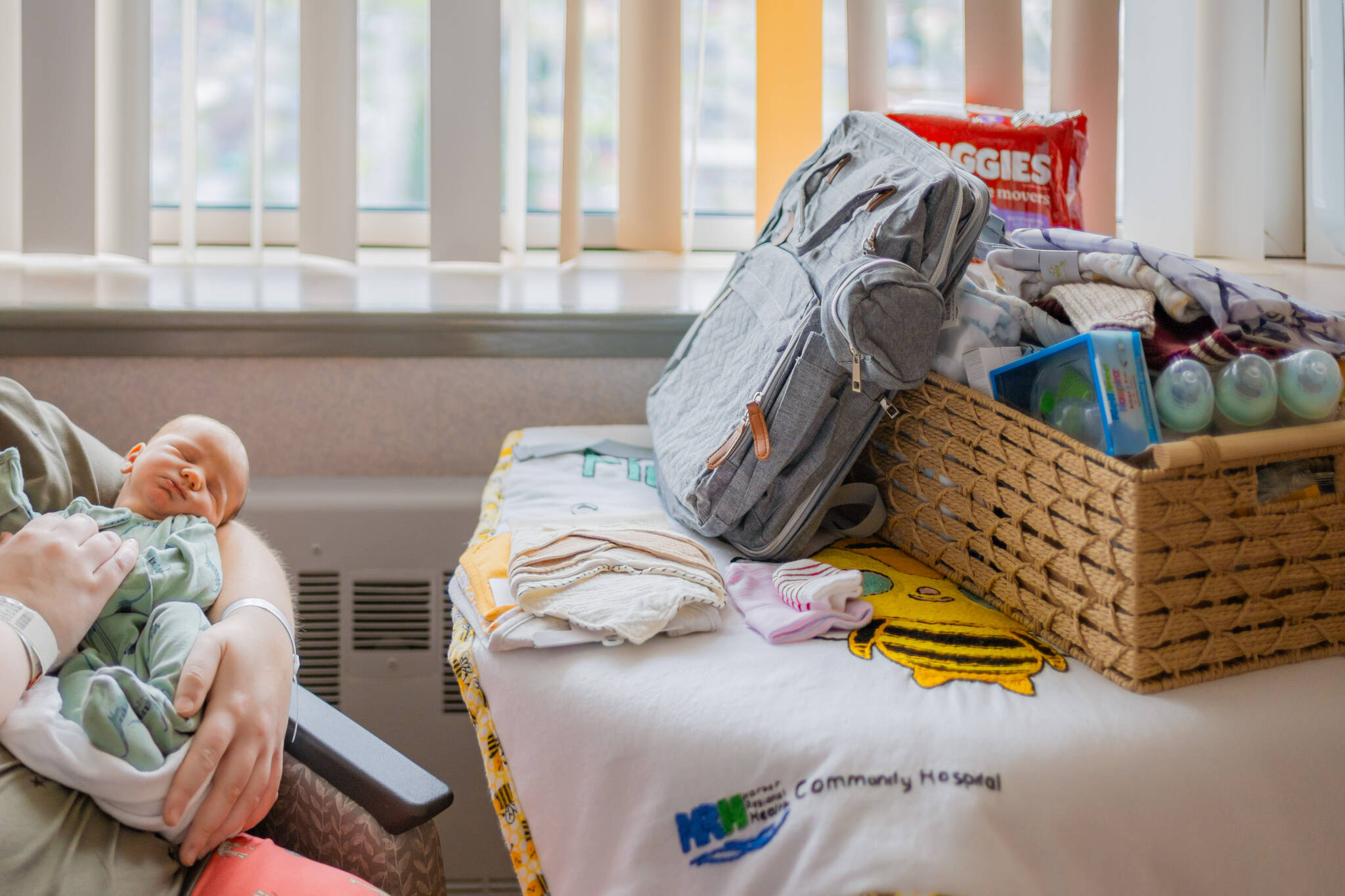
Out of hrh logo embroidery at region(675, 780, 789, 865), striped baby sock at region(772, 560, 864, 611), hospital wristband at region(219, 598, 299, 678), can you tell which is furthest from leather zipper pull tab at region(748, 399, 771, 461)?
hospital wristband at region(219, 598, 299, 678)

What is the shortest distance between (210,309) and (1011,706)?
1.08 m

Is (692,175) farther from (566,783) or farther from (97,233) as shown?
(566,783)

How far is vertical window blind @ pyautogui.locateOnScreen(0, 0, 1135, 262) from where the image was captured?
140 cm

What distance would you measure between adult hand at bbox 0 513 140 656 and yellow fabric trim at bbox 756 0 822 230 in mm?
1029

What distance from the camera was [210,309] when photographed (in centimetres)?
128

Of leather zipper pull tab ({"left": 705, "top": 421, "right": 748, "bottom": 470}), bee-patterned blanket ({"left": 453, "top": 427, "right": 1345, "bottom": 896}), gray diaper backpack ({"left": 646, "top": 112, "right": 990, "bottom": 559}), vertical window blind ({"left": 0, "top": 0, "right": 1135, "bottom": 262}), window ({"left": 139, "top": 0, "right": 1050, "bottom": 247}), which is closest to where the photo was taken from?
bee-patterned blanket ({"left": 453, "top": 427, "right": 1345, "bottom": 896})

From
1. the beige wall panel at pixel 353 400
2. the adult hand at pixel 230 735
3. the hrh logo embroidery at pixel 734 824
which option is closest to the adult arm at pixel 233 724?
the adult hand at pixel 230 735

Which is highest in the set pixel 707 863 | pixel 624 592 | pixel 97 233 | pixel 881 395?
pixel 97 233

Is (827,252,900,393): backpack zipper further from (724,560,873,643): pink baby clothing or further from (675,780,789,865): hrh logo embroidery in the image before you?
(675,780,789,865): hrh logo embroidery

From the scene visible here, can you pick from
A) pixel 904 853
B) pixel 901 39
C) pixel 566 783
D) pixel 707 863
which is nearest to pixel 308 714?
pixel 566 783

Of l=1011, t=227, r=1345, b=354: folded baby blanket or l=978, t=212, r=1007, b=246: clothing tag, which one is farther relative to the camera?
l=978, t=212, r=1007, b=246: clothing tag

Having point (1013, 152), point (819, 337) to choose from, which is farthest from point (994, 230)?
point (1013, 152)

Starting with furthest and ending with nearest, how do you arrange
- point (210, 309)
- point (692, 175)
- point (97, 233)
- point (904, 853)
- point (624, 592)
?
point (692, 175) → point (97, 233) → point (210, 309) → point (624, 592) → point (904, 853)

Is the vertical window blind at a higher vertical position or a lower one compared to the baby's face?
higher
